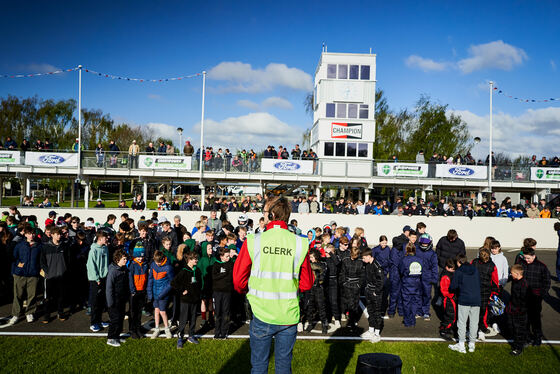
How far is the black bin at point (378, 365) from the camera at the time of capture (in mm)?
3258

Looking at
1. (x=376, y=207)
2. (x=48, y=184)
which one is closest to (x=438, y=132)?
(x=376, y=207)

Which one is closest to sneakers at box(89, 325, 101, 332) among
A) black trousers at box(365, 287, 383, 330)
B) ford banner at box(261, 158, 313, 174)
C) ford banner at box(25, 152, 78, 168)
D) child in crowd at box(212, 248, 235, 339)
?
child in crowd at box(212, 248, 235, 339)

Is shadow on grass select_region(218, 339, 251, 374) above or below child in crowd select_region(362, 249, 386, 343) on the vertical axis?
below

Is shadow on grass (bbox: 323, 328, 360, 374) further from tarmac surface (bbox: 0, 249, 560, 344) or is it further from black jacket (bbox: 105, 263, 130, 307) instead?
black jacket (bbox: 105, 263, 130, 307)

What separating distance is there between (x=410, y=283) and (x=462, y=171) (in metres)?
21.1

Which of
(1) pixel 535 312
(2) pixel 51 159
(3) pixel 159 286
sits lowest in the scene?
(1) pixel 535 312

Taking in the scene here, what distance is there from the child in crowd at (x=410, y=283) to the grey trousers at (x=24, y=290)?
7.35 metres

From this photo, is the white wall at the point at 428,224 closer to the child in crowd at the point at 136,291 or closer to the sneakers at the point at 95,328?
the sneakers at the point at 95,328

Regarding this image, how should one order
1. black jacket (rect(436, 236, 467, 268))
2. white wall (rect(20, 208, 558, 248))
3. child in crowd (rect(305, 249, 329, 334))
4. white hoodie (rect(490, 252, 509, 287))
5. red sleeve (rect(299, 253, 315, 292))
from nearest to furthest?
1. red sleeve (rect(299, 253, 315, 292))
2. child in crowd (rect(305, 249, 329, 334))
3. white hoodie (rect(490, 252, 509, 287))
4. black jacket (rect(436, 236, 467, 268))
5. white wall (rect(20, 208, 558, 248))

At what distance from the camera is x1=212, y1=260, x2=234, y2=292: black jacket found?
672 cm

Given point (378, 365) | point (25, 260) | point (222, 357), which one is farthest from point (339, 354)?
point (25, 260)

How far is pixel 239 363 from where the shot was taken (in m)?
5.69

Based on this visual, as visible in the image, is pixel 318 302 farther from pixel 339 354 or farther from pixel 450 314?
pixel 450 314

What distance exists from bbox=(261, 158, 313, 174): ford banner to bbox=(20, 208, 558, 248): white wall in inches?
249
